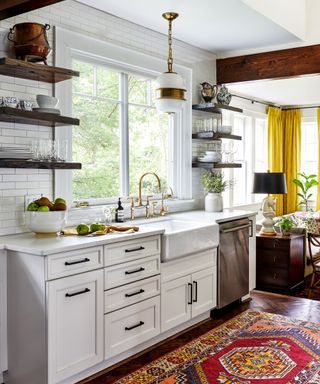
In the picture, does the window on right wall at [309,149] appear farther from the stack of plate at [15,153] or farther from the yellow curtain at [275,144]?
the stack of plate at [15,153]

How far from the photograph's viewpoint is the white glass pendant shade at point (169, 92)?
3.23 meters

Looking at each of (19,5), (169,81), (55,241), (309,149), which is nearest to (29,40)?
(19,5)

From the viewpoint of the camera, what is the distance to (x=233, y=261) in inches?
183

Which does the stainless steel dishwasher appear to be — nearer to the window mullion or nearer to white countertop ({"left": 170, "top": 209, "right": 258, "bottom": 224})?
white countertop ({"left": 170, "top": 209, "right": 258, "bottom": 224})

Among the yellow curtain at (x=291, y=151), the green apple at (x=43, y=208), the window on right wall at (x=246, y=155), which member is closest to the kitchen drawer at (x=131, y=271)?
the green apple at (x=43, y=208)

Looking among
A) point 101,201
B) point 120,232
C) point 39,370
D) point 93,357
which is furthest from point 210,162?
point 39,370

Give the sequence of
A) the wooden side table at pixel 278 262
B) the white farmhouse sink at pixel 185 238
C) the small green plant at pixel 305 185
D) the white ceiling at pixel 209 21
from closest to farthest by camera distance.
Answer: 1. the white farmhouse sink at pixel 185 238
2. the white ceiling at pixel 209 21
3. the wooden side table at pixel 278 262
4. the small green plant at pixel 305 185

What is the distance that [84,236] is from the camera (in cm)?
324

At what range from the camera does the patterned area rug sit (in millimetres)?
3156

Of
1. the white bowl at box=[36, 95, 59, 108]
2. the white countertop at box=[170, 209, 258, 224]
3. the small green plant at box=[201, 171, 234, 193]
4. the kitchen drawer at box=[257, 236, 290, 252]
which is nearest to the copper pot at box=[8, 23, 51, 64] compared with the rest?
the white bowl at box=[36, 95, 59, 108]

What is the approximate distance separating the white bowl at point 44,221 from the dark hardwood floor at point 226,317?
103cm

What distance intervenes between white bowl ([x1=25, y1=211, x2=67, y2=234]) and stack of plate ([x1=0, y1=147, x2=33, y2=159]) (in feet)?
1.27

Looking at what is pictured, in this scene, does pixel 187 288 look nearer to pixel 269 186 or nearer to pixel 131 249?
pixel 131 249

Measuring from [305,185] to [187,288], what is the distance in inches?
234
